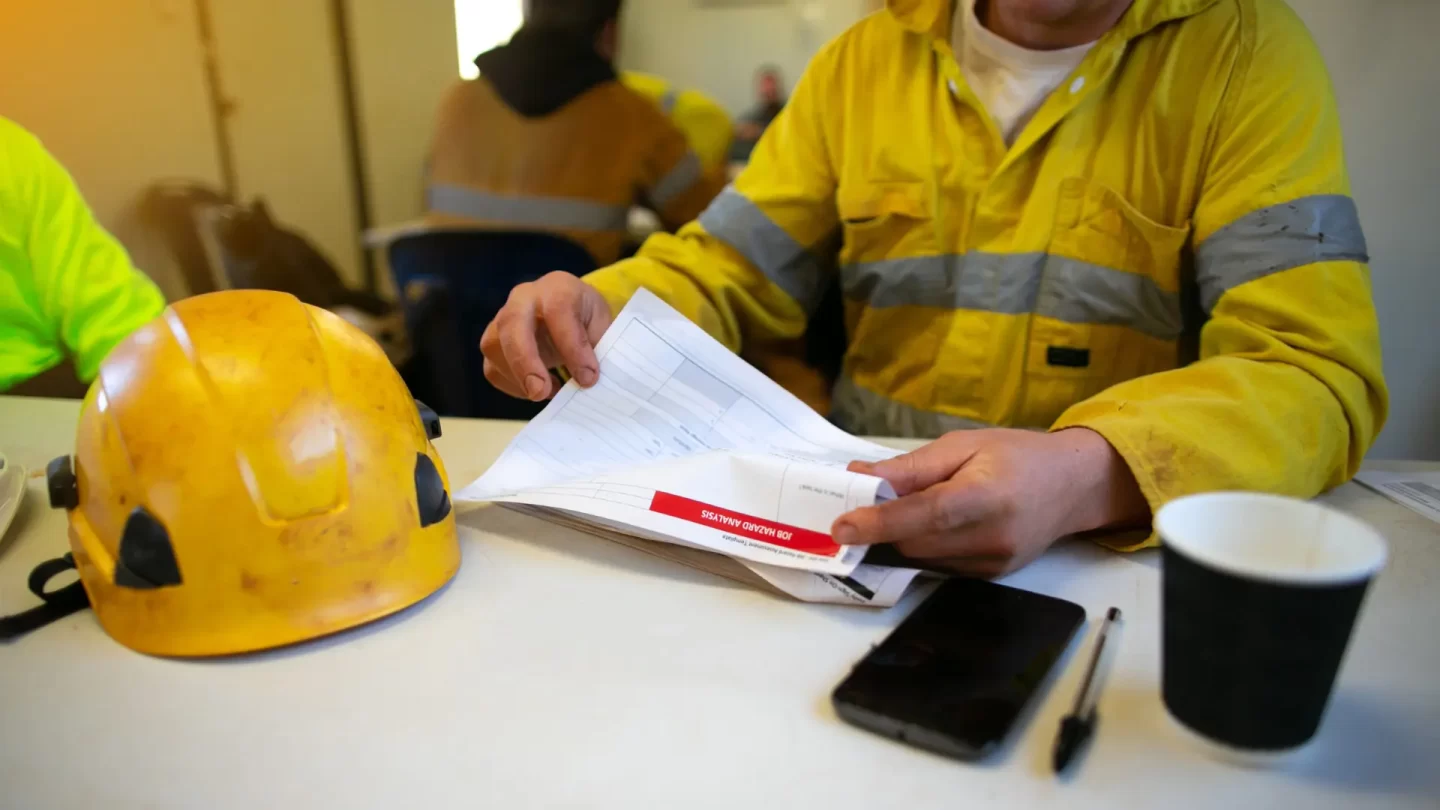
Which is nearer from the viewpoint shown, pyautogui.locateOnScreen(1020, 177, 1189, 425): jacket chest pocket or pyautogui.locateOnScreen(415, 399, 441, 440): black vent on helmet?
pyautogui.locateOnScreen(415, 399, 441, 440): black vent on helmet

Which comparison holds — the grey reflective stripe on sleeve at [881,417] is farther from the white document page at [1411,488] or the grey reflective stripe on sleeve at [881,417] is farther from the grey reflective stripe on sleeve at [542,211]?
the grey reflective stripe on sleeve at [542,211]

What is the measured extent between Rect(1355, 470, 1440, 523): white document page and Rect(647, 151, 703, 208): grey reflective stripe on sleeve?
1309 millimetres

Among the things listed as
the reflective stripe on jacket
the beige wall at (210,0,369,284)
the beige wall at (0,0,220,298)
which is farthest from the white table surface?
the beige wall at (210,0,369,284)

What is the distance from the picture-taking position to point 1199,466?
1.97ft

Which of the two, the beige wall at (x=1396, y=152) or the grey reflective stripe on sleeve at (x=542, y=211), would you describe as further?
the grey reflective stripe on sleeve at (x=542, y=211)

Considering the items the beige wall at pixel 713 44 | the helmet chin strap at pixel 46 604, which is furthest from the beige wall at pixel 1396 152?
the helmet chin strap at pixel 46 604

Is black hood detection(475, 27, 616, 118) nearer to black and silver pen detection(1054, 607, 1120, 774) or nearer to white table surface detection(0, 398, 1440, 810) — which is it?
white table surface detection(0, 398, 1440, 810)

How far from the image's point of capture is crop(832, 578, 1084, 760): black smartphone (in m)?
0.43

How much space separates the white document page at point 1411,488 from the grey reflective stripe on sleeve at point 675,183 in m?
1.31

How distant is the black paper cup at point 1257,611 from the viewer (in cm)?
37

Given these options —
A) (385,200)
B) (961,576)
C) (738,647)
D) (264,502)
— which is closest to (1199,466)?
(961,576)

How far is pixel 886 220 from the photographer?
943mm

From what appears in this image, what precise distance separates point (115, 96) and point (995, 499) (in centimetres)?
175

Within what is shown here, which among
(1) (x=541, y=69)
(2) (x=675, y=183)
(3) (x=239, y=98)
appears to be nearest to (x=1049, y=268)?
(2) (x=675, y=183)
